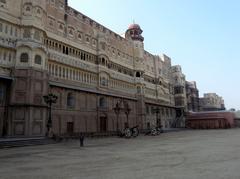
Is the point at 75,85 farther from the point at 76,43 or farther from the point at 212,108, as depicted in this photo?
the point at 212,108

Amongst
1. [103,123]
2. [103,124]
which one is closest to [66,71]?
[103,123]

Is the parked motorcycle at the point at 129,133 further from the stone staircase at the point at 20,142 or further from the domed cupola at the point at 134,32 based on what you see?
the domed cupola at the point at 134,32

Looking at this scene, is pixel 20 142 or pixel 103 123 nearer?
pixel 20 142

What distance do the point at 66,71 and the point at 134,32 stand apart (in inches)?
982

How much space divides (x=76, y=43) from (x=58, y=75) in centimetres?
→ 698

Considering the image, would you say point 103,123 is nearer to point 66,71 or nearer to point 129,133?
point 129,133

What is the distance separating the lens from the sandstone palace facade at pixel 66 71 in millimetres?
26438

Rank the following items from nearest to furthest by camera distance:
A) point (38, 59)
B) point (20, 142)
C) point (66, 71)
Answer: point (20, 142) → point (38, 59) → point (66, 71)

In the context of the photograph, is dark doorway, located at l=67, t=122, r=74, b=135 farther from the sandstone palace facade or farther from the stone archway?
the stone archway

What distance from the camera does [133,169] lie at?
377 inches

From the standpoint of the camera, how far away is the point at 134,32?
52312 mm

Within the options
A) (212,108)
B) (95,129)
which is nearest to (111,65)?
(95,129)

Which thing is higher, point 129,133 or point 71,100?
point 71,100

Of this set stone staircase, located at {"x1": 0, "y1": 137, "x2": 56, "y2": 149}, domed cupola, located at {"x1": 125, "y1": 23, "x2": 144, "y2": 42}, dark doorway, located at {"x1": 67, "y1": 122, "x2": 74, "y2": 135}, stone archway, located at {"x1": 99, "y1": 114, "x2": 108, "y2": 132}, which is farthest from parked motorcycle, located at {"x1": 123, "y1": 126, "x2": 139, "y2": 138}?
domed cupola, located at {"x1": 125, "y1": 23, "x2": 144, "y2": 42}
